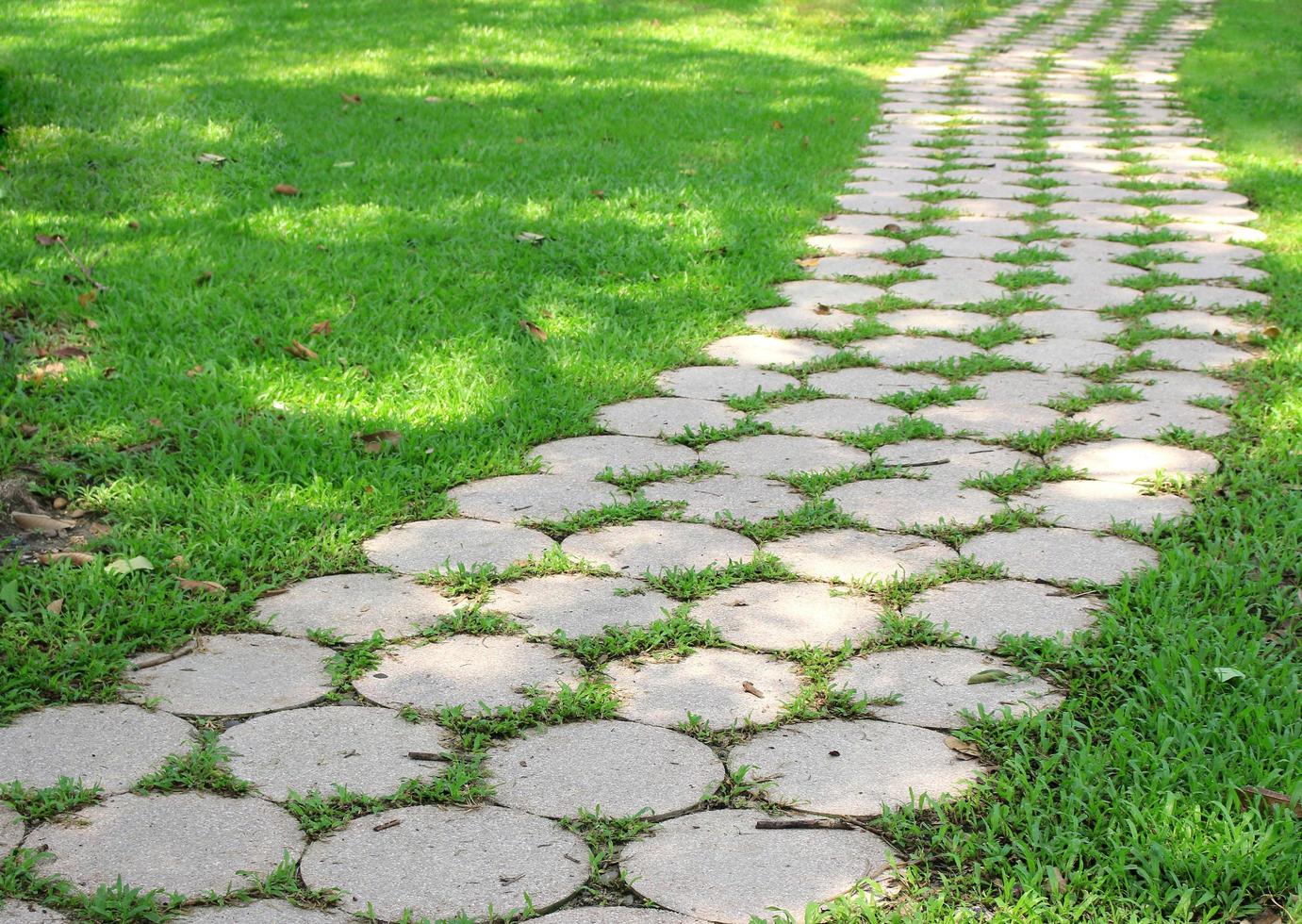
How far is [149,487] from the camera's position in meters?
2.66

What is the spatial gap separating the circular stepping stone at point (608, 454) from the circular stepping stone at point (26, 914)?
1.55 metres

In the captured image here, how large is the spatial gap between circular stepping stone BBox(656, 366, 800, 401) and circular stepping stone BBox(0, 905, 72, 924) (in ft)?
7.01

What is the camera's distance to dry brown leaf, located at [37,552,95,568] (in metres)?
2.35

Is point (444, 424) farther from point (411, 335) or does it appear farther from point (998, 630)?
point (998, 630)

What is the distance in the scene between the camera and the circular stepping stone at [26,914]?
147 centimetres

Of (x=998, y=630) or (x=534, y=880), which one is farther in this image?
(x=998, y=630)

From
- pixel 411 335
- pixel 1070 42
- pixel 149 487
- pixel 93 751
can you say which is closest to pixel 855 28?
pixel 1070 42

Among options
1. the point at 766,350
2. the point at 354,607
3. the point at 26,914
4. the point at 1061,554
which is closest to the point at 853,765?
the point at 1061,554

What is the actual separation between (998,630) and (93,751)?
4.69 ft

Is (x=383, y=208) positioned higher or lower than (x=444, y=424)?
higher

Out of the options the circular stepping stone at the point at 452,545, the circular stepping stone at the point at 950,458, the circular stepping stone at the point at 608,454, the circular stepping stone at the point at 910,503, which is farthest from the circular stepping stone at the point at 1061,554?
the circular stepping stone at the point at 452,545

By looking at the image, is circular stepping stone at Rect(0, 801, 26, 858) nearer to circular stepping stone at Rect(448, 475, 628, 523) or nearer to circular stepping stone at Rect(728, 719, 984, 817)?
circular stepping stone at Rect(728, 719, 984, 817)

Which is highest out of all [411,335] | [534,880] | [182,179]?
[182,179]

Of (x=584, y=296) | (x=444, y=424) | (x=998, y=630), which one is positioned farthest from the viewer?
(x=584, y=296)
